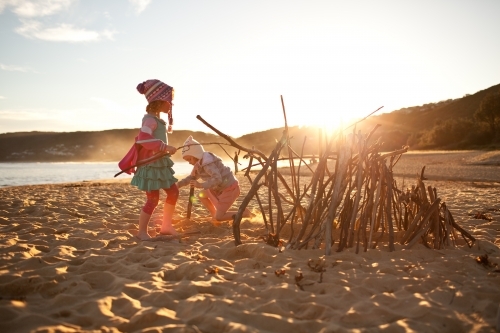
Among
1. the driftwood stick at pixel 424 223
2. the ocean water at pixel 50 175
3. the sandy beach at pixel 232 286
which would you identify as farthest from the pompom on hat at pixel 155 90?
the ocean water at pixel 50 175

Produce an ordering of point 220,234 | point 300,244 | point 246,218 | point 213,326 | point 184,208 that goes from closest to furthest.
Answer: point 213,326 → point 300,244 → point 220,234 → point 246,218 → point 184,208

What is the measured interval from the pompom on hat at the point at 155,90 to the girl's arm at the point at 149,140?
0.27 metres

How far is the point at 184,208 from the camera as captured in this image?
6352 millimetres

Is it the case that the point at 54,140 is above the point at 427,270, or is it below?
above

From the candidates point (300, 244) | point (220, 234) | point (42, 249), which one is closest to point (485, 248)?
point (300, 244)

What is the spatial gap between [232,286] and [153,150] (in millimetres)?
1935

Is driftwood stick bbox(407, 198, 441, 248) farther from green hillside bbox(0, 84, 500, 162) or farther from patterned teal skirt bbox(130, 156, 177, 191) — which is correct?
green hillside bbox(0, 84, 500, 162)

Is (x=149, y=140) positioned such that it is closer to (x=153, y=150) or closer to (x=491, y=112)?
(x=153, y=150)

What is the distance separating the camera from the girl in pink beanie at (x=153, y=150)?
375 cm

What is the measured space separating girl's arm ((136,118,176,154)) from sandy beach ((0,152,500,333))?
0.98 meters

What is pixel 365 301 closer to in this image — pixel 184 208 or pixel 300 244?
pixel 300 244

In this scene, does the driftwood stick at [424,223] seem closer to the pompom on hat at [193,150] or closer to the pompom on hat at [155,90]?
the pompom on hat at [193,150]

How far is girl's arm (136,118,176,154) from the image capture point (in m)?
3.71

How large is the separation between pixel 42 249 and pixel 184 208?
3134mm
